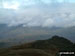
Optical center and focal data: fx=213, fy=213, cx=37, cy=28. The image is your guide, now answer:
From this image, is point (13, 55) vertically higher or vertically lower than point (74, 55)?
higher

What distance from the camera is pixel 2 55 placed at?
193875 mm

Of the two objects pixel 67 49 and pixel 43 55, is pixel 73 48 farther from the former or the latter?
pixel 43 55

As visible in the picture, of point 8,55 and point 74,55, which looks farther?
point 8,55

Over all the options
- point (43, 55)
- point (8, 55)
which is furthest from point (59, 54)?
point (8, 55)

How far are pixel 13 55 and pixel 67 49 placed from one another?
9075 cm

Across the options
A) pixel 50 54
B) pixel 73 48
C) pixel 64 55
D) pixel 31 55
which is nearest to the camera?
pixel 64 55

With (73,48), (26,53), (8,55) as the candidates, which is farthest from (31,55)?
(73,48)

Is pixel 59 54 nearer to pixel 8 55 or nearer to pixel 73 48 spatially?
pixel 73 48

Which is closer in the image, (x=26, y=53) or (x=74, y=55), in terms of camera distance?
(x=74, y=55)

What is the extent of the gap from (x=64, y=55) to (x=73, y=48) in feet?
32.2

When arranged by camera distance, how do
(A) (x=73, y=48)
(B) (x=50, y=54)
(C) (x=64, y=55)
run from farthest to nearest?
1. (B) (x=50, y=54)
2. (A) (x=73, y=48)
3. (C) (x=64, y=55)

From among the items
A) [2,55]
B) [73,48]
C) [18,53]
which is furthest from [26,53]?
[73,48]

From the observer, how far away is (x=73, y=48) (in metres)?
107

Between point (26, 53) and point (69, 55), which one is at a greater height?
point (26, 53)
